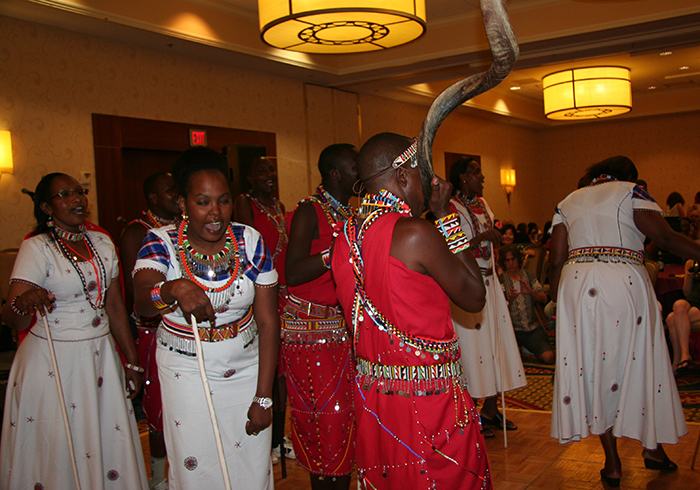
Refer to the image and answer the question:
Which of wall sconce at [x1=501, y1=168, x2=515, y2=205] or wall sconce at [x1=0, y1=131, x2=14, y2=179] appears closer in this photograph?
wall sconce at [x1=0, y1=131, x2=14, y2=179]

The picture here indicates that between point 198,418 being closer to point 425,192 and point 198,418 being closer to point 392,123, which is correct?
point 425,192

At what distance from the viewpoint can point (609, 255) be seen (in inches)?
128

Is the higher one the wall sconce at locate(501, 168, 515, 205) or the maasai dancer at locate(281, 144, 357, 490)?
the wall sconce at locate(501, 168, 515, 205)

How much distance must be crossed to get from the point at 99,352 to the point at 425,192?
1964mm

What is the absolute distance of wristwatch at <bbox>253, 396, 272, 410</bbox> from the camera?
219cm

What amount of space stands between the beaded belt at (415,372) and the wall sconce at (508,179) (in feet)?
42.7

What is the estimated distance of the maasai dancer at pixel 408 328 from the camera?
5.83 ft

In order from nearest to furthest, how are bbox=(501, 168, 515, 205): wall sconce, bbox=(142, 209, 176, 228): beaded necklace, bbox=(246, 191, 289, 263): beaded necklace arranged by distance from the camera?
bbox=(142, 209, 176, 228): beaded necklace, bbox=(246, 191, 289, 263): beaded necklace, bbox=(501, 168, 515, 205): wall sconce

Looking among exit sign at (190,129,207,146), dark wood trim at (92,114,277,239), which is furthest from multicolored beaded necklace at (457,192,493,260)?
exit sign at (190,129,207,146)

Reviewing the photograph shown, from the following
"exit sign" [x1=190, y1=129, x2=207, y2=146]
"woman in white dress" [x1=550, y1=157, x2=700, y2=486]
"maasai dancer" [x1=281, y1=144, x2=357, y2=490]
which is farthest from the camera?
"exit sign" [x1=190, y1=129, x2=207, y2=146]

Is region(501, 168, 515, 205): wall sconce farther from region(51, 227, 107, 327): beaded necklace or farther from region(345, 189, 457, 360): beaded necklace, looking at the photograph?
region(345, 189, 457, 360): beaded necklace

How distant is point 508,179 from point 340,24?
34.3ft

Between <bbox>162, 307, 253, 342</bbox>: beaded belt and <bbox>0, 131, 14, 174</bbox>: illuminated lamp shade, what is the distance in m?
4.06

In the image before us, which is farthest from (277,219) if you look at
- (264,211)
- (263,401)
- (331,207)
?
(263,401)
